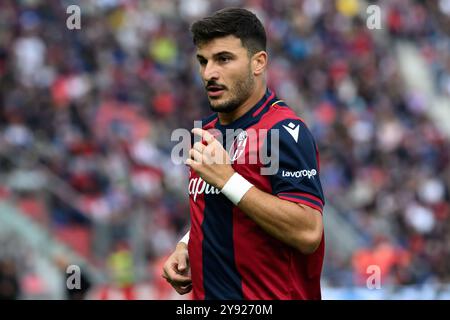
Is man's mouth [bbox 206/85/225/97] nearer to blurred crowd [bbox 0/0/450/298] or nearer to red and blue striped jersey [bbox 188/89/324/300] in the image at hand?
red and blue striped jersey [bbox 188/89/324/300]

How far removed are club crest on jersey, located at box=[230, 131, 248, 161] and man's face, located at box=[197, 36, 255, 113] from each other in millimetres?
128

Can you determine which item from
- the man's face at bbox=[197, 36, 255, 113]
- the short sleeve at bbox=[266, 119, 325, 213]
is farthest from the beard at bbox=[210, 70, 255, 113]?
the short sleeve at bbox=[266, 119, 325, 213]

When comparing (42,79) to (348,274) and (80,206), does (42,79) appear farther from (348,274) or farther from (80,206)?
(348,274)

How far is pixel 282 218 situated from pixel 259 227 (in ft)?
0.73

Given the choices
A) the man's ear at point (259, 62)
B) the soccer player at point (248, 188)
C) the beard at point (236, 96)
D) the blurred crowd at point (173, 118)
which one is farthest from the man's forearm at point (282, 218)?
the blurred crowd at point (173, 118)

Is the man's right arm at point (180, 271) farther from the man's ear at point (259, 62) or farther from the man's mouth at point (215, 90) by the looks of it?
the man's ear at point (259, 62)

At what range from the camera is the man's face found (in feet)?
14.0

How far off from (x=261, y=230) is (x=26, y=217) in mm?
7392

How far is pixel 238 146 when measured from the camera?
168 inches

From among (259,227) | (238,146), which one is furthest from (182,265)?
(238,146)

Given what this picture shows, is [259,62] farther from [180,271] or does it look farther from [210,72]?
[180,271]

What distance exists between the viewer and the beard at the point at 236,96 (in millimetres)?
4301

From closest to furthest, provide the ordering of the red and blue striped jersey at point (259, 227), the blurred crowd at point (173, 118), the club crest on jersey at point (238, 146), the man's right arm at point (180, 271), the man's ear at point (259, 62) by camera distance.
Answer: the red and blue striped jersey at point (259, 227), the club crest on jersey at point (238, 146), the man's ear at point (259, 62), the man's right arm at point (180, 271), the blurred crowd at point (173, 118)

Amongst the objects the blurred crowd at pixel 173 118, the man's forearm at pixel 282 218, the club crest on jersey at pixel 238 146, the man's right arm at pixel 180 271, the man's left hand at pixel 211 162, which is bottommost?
the man's right arm at pixel 180 271
